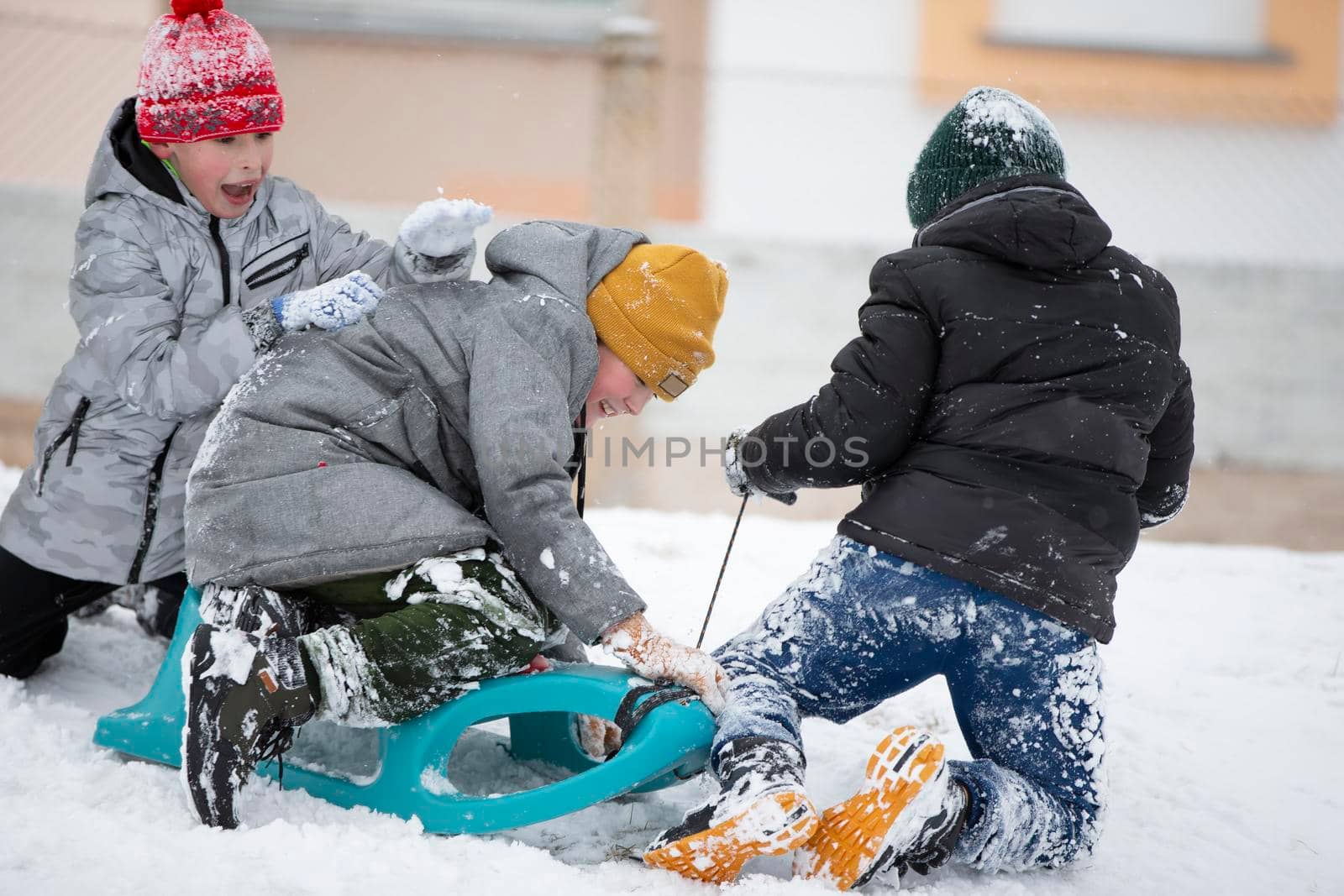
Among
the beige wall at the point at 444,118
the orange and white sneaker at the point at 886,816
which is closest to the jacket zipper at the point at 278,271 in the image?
the orange and white sneaker at the point at 886,816

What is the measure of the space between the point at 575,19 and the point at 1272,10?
4.48 m

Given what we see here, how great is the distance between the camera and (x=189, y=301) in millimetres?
1965

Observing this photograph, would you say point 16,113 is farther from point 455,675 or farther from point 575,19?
point 455,675

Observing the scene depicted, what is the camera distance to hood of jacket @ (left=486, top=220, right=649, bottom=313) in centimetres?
173

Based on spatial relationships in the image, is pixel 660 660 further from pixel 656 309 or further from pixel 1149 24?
Answer: pixel 1149 24

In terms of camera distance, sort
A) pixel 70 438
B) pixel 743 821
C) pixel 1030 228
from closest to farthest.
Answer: pixel 743 821 < pixel 1030 228 < pixel 70 438

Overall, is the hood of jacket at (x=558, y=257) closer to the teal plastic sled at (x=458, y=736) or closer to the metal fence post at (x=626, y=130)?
the teal plastic sled at (x=458, y=736)

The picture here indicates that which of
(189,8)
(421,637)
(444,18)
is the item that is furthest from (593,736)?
(444,18)

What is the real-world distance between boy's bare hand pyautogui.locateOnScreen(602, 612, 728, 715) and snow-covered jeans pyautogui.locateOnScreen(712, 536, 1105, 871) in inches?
1.5

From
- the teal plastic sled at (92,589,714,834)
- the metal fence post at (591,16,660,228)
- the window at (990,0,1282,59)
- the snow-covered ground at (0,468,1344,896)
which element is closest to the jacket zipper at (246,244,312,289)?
the teal plastic sled at (92,589,714,834)

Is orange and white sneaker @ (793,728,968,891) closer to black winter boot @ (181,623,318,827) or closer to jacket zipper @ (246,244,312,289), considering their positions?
black winter boot @ (181,623,318,827)

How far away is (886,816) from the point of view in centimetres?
138

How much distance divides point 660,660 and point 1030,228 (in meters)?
0.78

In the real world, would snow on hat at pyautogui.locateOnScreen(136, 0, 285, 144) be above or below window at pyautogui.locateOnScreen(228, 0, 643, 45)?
below
